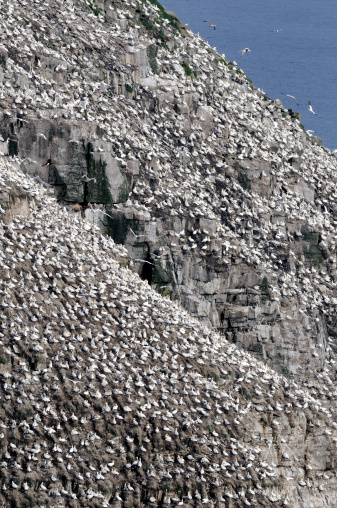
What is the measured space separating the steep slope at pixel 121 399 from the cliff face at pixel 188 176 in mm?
779

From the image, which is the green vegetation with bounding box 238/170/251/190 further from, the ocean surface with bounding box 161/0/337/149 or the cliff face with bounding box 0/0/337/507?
the ocean surface with bounding box 161/0/337/149

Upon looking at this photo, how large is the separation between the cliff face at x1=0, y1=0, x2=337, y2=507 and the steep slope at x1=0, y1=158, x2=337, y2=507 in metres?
0.78

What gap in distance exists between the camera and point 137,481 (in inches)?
2069

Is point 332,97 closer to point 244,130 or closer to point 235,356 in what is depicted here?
point 244,130

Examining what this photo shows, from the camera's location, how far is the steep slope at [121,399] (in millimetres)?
52125

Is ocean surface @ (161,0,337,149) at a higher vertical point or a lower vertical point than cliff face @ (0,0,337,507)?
higher

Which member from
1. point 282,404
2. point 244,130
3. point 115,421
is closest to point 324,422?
point 282,404

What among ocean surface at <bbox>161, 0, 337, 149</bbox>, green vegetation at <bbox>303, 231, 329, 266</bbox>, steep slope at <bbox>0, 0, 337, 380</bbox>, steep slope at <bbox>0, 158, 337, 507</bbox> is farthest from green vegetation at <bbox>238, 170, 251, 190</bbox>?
ocean surface at <bbox>161, 0, 337, 149</bbox>

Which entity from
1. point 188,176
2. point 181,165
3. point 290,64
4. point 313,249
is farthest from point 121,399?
point 290,64

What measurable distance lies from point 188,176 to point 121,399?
19397 mm

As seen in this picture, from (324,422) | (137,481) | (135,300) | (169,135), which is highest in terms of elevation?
(169,135)

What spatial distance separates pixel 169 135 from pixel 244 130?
571cm

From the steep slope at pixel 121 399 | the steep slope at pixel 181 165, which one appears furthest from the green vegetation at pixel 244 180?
the steep slope at pixel 121 399

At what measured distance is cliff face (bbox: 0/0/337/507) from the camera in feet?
213
